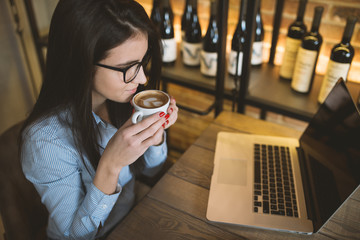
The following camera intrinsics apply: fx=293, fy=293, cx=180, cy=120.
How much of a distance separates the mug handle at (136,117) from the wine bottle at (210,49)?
57 centimetres

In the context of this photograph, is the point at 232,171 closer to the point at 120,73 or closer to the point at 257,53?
the point at 120,73

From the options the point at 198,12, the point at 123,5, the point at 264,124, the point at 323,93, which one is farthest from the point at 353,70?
the point at 123,5

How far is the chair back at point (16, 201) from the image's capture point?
0.91 meters

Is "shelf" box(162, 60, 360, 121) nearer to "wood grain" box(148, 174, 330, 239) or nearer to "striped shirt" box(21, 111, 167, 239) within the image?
"wood grain" box(148, 174, 330, 239)

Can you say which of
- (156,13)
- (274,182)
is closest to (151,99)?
(274,182)

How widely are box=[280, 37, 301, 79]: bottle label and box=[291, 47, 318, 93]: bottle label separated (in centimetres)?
6

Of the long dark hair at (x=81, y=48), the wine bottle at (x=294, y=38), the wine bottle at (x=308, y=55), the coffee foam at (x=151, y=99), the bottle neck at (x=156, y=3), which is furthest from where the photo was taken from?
the bottle neck at (x=156, y=3)

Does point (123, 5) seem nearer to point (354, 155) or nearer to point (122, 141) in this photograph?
point (122, 141)

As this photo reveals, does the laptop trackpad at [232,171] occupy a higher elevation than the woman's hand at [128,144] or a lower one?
lower

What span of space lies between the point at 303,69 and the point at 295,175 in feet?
1.39

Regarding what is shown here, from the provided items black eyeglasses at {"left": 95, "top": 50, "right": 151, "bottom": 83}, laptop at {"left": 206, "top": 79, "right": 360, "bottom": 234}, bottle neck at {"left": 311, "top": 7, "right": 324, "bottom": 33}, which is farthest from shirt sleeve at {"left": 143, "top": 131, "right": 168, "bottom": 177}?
bottle neck at {"left": 311, "top": 7, "right": 324, "bottom": 33}

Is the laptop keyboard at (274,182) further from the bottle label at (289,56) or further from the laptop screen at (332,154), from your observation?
the bottle label at (289,56)

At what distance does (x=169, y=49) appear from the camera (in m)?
1.36

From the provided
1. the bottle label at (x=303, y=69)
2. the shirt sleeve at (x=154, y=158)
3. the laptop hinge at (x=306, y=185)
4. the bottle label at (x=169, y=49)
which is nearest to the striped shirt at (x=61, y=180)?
the shirt sleeve at (x=154, y=158)
